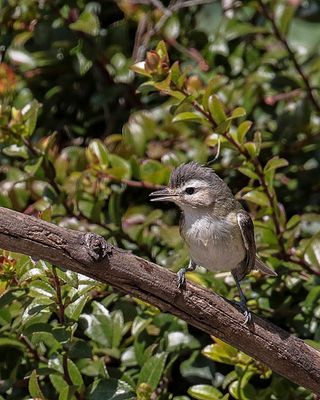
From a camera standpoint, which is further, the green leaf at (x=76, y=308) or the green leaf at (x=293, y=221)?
the green leaf at (x=293, y=221)

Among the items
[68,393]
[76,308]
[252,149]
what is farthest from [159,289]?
[252,149]

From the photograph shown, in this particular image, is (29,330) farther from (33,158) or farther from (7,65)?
(7,65)

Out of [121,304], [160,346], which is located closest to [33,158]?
[121,304]

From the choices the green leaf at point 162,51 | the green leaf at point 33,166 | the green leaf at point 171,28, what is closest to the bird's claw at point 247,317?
the green leaf at point 162,51

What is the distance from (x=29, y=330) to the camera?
279cm

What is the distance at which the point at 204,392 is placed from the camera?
2.97m

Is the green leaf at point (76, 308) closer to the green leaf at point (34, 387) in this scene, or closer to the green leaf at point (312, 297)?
the green leaf at point (34, 387)

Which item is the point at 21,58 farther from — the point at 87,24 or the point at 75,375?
the point at 75,375

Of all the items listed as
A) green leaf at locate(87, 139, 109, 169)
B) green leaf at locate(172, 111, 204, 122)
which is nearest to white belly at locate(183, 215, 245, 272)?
green leaf at locate(172, 111, 204, 122)

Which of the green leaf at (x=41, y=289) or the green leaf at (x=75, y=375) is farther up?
the green leaf at (x=41, y=289)

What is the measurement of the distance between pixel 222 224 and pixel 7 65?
1.41m

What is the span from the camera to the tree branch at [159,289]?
7.63ft

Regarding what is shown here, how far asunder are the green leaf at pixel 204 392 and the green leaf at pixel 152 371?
0.39 ft

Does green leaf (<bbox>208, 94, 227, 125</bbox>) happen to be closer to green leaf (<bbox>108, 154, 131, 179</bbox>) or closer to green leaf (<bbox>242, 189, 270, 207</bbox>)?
green leaf (<bbox>242, 189, 270, 207</bbox>)
